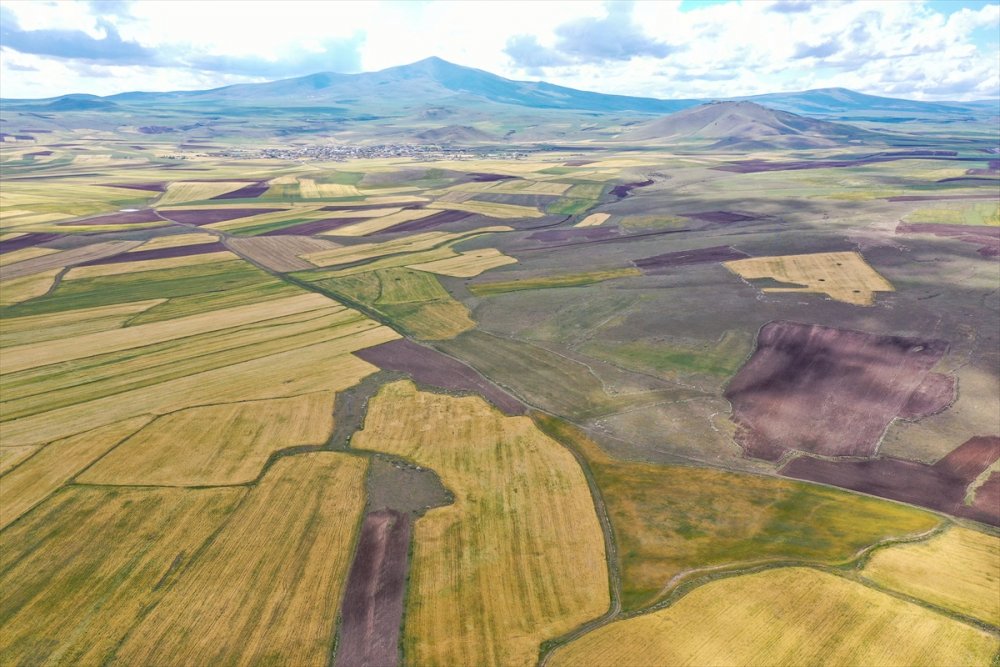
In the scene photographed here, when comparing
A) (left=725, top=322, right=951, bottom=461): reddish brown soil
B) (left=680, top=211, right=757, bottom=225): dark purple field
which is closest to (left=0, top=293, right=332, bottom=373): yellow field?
(left=725, top=322, right=951, bottom=461): reddish brown soil

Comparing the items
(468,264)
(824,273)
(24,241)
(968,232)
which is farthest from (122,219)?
(968,232)

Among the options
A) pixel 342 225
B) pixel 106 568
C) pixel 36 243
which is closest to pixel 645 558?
pixel 106 568

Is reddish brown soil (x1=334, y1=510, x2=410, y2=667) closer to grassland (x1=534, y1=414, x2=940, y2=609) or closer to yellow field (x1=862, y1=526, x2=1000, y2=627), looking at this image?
grassland (x1=534, y1=414, x2=940, y2=609)

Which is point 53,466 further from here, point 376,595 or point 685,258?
point 685,258

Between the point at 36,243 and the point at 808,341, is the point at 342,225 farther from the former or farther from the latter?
the point at 808,341

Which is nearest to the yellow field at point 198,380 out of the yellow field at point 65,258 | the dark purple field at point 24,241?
the yellow field at point 65,258
